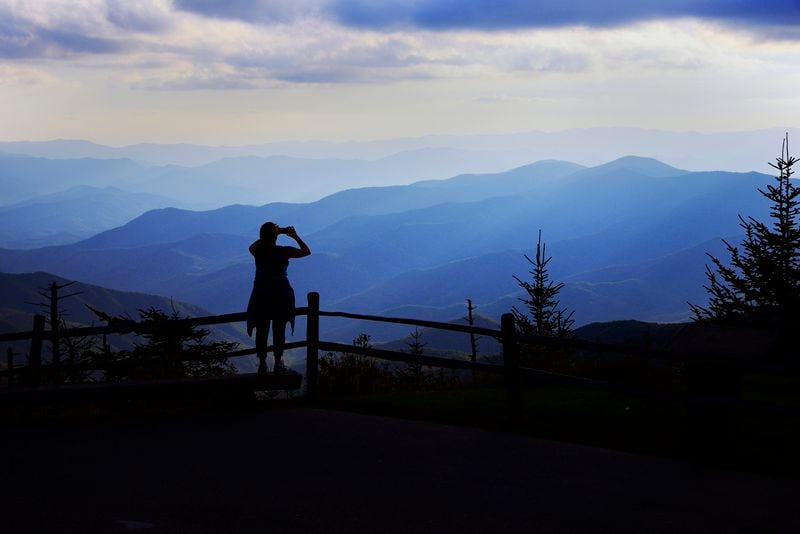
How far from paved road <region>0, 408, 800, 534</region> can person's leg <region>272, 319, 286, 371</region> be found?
163 centimetres

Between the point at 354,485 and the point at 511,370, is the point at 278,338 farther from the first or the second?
the point at 354,485

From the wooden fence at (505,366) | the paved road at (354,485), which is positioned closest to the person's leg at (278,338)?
the wooden fence at (505,366)

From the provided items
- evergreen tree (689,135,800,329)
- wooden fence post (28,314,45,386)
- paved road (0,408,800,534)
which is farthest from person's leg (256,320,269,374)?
evergreen tree (689,135,800,329)

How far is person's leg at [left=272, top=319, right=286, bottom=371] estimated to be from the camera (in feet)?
39.3

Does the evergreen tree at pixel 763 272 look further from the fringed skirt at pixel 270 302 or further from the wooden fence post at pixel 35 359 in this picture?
the wooden fence post at pixel 35 359

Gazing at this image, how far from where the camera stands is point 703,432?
363 inches

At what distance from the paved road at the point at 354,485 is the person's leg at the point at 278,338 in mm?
1635

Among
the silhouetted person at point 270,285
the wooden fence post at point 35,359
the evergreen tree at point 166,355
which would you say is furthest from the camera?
the evergreen tree at point 166,355

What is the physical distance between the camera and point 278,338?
1212 cm

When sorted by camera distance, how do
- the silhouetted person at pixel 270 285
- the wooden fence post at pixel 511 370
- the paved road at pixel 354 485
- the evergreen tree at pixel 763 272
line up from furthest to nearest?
the evergreen tree at pixel 763 272
the silhouetted person at pixel 270 285
the wooden fence post at pixel 511 370
the paved road at pixel 354 485

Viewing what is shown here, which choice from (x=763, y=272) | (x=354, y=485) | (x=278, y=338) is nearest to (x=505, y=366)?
(x=278, y=338)

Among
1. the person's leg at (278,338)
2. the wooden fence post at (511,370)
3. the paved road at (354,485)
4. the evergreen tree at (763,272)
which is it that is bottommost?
the paved road at (354,485)

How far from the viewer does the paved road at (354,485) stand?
6.77m

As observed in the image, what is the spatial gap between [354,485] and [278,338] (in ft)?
14.7
